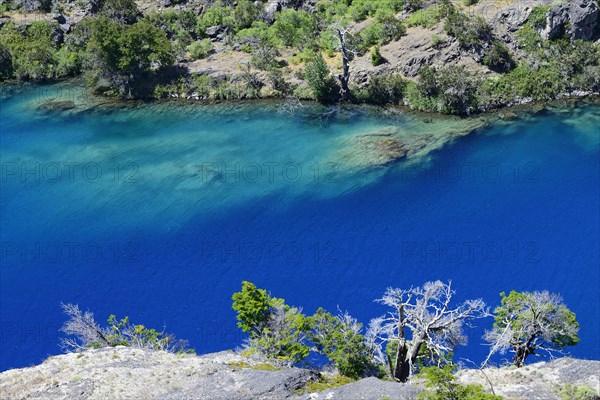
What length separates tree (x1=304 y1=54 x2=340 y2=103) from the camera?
8594 centimetres

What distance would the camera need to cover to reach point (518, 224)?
203 ft

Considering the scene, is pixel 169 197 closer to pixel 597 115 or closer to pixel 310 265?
pixel 310 265

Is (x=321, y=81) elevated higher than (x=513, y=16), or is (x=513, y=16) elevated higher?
(x=513, y=16)

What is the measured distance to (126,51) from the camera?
302 ft

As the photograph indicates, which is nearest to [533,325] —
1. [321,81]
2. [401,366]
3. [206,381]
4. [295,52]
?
[401,366]

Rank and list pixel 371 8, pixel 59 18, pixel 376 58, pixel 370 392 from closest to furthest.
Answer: pixel 370 392 < pixel 376 58 < pixel 371 8 < pixel 59 18

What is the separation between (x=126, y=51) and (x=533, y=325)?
2665 inches

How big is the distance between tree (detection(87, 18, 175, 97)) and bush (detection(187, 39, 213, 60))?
14.5ft

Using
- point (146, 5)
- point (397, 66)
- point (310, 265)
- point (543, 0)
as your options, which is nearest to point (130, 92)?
point (146, 5)

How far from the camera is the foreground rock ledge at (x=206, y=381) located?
1361 inches

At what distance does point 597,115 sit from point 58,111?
221 feet

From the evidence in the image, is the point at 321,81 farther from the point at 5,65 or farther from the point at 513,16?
the point at 5,65

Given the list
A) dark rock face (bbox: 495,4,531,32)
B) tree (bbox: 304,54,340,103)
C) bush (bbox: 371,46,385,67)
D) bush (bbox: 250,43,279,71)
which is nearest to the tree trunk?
tree (bbox: 304,54,340,103)

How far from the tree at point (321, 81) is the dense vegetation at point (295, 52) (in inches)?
5.0
